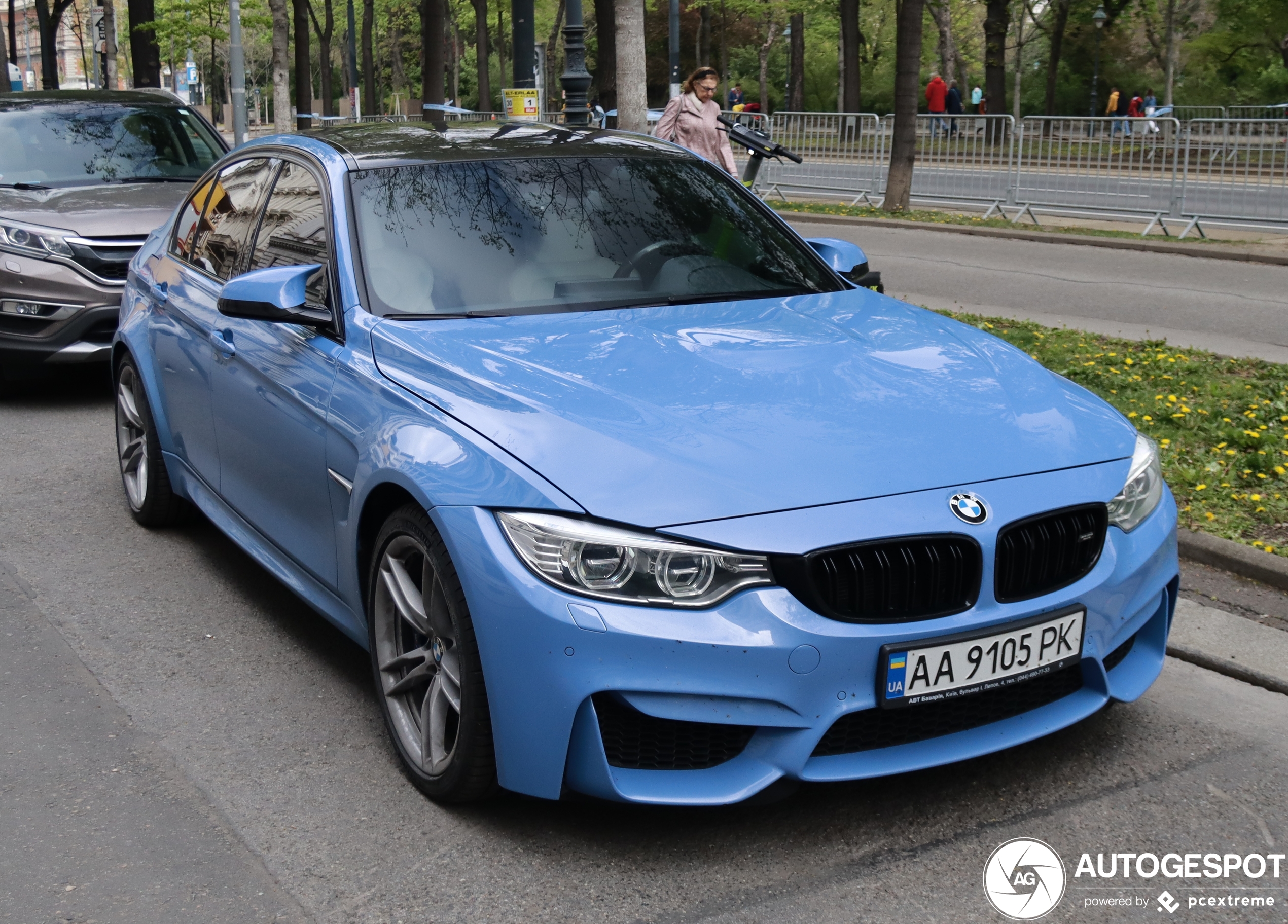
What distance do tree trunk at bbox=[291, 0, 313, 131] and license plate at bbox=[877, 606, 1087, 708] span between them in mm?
33345

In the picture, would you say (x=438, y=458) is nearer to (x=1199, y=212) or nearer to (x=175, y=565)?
(x=175, y=565)

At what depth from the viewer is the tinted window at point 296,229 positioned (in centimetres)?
426

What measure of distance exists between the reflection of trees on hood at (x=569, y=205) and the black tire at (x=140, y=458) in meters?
1.77

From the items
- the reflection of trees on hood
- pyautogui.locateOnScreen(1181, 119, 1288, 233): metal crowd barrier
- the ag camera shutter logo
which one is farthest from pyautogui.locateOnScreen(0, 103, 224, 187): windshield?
pyautogui.locateOnScreen(1181, 119, 1288, 233): metal crowd barrier

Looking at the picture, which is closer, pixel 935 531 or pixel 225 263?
pixel 935 531

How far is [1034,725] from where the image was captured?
3.27 meters

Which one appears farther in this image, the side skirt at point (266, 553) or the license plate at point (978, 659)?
the side skirt at point (266, 553)

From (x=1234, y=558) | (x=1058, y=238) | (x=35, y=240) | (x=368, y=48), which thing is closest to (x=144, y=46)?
(x=1058, y=238)

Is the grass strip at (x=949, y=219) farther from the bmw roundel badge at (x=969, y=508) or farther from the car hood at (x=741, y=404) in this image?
the bmw roundel badge at (x=969, y=508)

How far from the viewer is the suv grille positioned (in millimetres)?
2961

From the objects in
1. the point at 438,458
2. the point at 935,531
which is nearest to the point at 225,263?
the point at 438,458

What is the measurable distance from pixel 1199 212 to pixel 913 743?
15293 millimetres

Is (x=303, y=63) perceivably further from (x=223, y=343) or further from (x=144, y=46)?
(x=223, y=343)

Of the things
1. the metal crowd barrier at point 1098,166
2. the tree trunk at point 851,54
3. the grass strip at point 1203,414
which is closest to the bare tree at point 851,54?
the tree trunk at point 851,54
